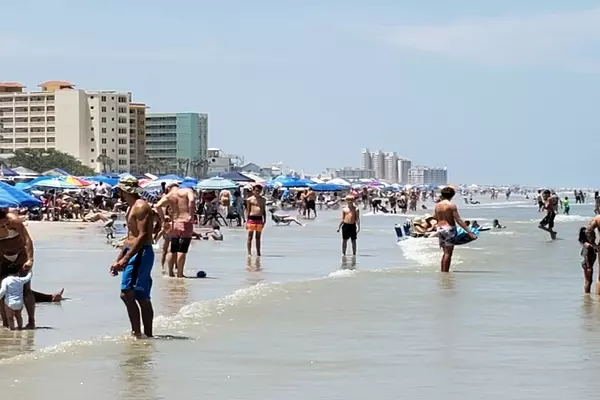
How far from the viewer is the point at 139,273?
9.55 m

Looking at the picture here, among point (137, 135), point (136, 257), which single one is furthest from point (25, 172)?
point (137, 135)

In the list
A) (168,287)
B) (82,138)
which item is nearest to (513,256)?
(168,287)

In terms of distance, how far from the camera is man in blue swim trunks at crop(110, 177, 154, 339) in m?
9.52

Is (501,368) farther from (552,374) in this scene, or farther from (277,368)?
(277,368)

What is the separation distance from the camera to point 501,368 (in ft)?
28.6

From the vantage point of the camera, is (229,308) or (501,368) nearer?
(501,368)

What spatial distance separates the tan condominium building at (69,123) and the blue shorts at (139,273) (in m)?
151

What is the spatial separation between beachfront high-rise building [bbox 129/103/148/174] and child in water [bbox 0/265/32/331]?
16018cm

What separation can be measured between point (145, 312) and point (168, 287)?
4860 mm

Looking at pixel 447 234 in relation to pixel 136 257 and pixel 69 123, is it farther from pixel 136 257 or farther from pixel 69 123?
pixel 69 123

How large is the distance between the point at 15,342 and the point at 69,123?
153 metres

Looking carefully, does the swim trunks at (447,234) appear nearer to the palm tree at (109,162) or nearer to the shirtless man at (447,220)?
the shirtless man at (447,220)

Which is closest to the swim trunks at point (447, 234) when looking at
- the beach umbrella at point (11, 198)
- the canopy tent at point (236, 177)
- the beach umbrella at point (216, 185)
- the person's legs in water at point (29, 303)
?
the beach umbrella at point (11, 198)

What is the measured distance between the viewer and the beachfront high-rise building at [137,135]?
566 feet
